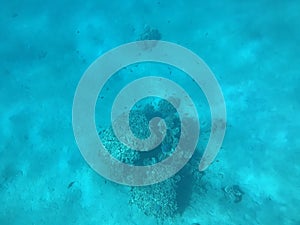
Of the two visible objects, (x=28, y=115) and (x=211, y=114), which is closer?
(x=211, y=114)

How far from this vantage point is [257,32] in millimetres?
11523

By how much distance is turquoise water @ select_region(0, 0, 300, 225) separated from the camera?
30.0ft

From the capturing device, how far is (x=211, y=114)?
34.3 ft

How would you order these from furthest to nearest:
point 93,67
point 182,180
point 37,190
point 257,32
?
1. point 93,67
2. point 257,32
3. point 37,190
4. point 182,180

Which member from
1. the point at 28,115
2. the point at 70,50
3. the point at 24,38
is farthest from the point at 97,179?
the point at 24,38

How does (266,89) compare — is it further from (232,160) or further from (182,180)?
(182,180)

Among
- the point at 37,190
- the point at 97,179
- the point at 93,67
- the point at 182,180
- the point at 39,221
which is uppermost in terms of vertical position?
the point at 93,67

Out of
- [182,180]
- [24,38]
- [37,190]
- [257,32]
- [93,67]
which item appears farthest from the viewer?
[24,38]

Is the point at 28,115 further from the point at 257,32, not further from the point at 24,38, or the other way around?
the point at 257,32

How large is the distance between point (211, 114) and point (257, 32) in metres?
3.90

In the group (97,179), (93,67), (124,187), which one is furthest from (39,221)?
(93,67)

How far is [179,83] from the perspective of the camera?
1137cm

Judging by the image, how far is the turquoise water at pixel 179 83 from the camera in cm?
916

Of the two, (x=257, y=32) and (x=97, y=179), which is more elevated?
(x=257, y=32)
